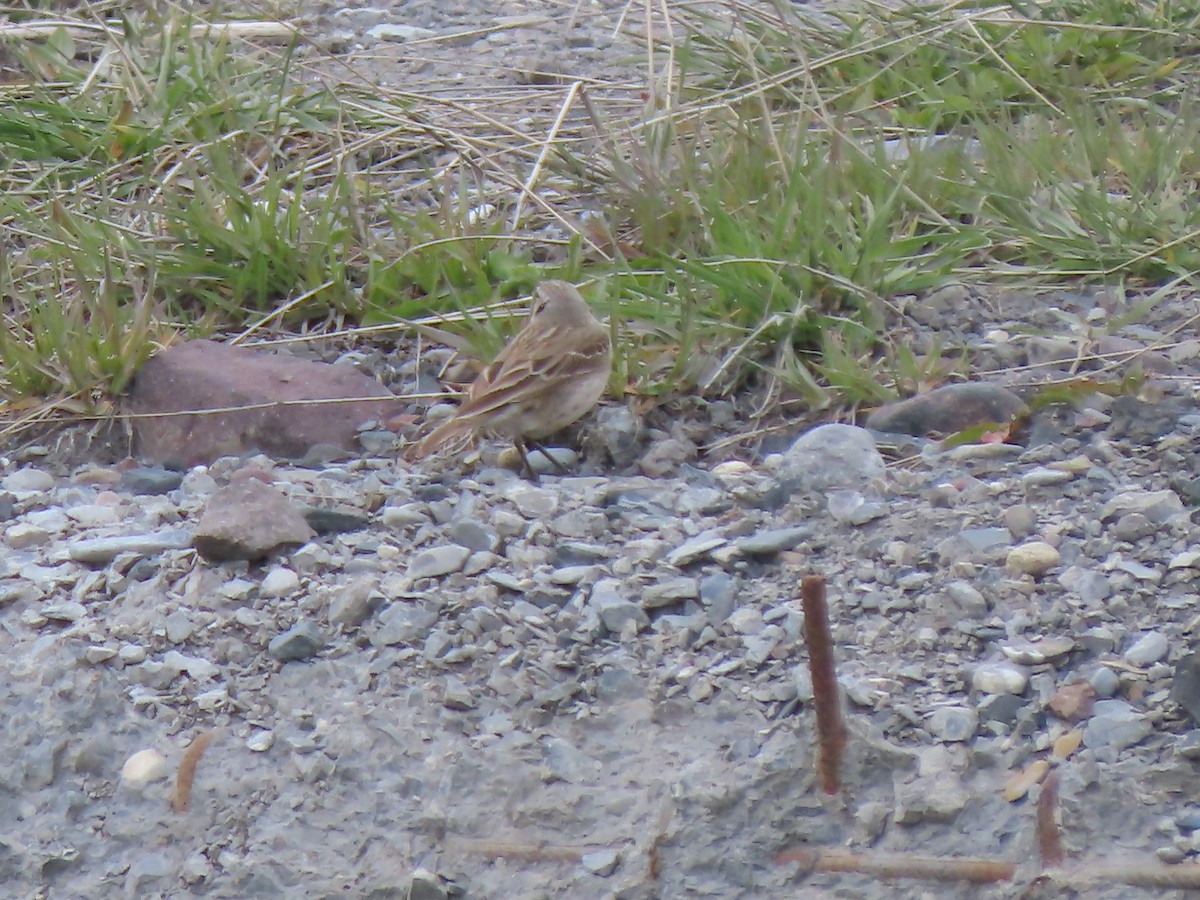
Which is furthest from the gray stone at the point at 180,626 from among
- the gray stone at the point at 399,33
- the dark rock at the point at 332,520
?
the gray stone at the point at 399,33

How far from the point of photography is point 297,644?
3.01 meters

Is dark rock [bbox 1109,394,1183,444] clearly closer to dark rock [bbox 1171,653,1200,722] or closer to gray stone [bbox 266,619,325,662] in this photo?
dark rock [bbox 1171,653,1200,722]

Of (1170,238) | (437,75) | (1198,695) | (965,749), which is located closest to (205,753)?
(965,749)

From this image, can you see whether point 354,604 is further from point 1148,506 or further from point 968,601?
point 1148,506

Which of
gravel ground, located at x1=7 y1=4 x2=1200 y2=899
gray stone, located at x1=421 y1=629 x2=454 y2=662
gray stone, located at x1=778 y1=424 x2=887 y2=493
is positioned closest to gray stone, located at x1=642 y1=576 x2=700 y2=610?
gravel ground, located at x1=7 y1=4 x2=1200 y2=899

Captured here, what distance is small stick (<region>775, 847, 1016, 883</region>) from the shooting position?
2.36 metres

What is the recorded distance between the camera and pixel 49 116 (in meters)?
5.76

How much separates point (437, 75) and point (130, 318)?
2227mm

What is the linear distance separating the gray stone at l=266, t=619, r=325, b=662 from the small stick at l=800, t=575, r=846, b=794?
3.24 feet

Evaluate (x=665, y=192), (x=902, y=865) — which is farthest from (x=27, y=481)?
(x=902, y=865)

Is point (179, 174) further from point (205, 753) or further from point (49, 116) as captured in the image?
point (205, 753)

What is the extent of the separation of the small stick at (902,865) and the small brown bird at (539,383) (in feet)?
5.39

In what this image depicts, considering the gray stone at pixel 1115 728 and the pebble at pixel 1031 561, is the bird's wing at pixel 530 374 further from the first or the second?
the gray stone at pixel 1115 728

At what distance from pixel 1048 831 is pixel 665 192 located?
3007 millimetres
